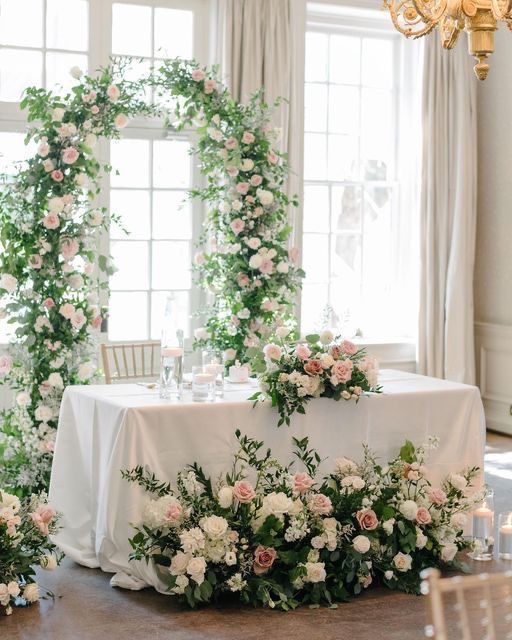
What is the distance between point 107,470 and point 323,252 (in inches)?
167

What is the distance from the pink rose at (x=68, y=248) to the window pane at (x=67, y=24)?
197 centimetres

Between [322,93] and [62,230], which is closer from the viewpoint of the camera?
[62,230]

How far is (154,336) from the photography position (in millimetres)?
7516

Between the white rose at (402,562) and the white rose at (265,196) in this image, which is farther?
the white rose at (265,196)

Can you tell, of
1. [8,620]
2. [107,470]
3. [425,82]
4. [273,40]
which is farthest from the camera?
[425,82]

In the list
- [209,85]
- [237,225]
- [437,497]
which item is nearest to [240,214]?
[237,225]

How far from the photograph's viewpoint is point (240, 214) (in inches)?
255

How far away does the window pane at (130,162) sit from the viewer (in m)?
7.31

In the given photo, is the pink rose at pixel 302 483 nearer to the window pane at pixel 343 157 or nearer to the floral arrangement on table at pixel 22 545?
the floral arrangement on table at pixel 22 545

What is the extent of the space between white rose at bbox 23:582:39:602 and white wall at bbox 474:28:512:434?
192 inches

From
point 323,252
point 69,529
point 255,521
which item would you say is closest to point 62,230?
point 69,529

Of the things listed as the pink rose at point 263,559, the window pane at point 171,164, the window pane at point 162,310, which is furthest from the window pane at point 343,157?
the pink rose at point 263,559

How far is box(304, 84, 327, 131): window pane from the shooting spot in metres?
8.16

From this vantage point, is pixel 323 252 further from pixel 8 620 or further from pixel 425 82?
pixel 8 620
